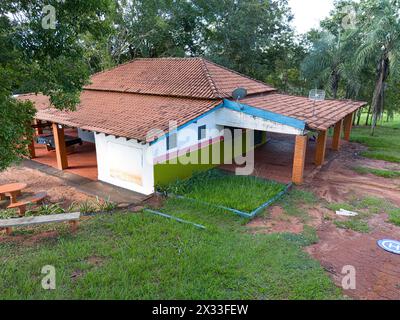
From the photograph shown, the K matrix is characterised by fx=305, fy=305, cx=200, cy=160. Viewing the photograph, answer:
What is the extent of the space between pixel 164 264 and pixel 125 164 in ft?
20.4

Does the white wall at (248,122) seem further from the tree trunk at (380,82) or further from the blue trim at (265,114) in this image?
the tree trunk at (380,82)

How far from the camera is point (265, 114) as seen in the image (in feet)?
42.1

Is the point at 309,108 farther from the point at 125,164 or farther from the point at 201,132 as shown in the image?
Answer: the point at 125,164

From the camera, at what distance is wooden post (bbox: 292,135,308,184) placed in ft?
40.4

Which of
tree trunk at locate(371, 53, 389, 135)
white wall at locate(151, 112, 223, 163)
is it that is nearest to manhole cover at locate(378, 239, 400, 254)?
white wall at locate(151, 112, 223, 163)

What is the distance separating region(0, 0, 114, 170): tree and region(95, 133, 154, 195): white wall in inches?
146

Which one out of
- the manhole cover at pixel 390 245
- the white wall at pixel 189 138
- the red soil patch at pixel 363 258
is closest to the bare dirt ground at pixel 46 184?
the white wall at pixel 189 138

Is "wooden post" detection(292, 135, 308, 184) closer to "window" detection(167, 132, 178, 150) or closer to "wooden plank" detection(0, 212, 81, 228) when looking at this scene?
"window" detection(167, 132, 178, 150)

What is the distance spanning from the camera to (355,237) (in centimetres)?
871

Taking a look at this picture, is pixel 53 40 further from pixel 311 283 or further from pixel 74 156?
pixel 74 156

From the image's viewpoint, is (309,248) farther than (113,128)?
No

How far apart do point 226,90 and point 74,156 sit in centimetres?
915
